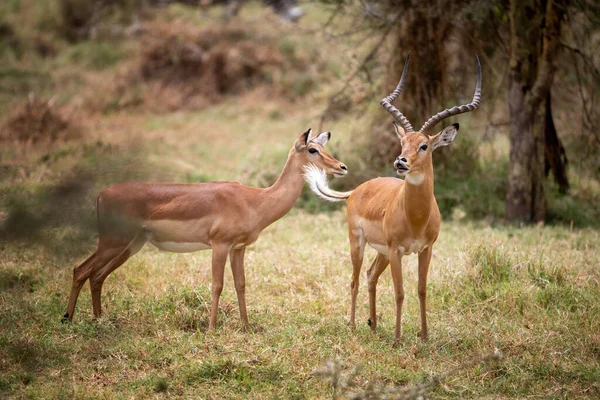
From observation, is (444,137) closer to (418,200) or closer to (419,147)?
(419,147)

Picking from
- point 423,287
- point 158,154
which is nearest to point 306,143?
point 423,287

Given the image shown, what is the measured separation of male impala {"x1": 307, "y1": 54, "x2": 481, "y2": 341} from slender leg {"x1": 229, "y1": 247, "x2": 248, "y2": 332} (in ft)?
2.75

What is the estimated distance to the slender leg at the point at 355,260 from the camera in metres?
6.07

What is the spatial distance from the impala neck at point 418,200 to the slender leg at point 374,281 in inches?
25.6

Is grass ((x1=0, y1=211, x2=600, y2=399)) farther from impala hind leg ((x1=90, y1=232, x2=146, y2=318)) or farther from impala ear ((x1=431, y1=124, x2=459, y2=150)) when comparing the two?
impala ear ((x1=431, y1=124, x2=459, y2=150))

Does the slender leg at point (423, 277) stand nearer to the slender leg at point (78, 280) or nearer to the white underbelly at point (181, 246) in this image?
the white underbelly at point (181, 246)

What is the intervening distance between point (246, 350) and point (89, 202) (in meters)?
1.81

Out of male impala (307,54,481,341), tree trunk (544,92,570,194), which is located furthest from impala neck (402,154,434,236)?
tree trunk (544,92,570,194)

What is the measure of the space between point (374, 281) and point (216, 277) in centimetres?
129

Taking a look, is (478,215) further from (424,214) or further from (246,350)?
(246,350)

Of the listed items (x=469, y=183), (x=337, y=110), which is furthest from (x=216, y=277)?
(x=337, y=110)

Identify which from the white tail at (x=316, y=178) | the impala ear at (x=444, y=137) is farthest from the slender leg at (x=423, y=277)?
the white tail at (x=316, y=178)

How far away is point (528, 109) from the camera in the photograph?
9250 millimetres

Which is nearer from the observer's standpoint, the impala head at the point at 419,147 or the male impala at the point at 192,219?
the impala head at the point at 419,147
